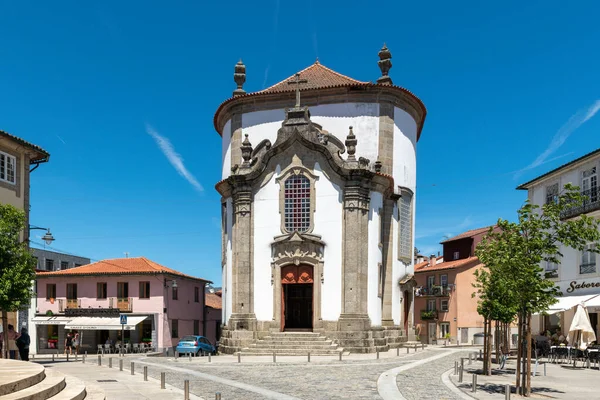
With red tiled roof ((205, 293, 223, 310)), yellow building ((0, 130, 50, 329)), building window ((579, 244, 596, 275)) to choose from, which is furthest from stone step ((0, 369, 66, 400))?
red tiled roof ((205, 293, 223, 310))

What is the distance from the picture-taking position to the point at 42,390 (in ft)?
40.4

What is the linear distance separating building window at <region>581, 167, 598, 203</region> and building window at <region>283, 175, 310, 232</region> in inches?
596

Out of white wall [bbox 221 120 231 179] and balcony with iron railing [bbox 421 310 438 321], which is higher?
white wall [bbox 221 120 231 179]

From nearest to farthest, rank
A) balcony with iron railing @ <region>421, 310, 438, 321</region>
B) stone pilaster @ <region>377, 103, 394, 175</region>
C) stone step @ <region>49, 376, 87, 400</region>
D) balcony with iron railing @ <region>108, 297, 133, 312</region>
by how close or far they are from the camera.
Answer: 1. stone step @ <region>49, 376, 87, 400</region>
2. stone pilaster @ <region>377, 103, 394, 175</region>
3. balcony with iron railing @ <region>108, 297, 133, 312</region>
4. balcony with iron railing @ <region>421, 310, 438, 321</region>

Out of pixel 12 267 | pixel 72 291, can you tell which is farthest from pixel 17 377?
pixel 72 291

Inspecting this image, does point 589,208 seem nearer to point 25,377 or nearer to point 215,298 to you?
point 25,377

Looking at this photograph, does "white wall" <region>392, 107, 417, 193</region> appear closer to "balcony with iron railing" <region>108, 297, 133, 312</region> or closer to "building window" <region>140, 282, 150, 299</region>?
"building window" <region>140, 282, 150, 299</region>

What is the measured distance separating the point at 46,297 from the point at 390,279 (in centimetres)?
2602

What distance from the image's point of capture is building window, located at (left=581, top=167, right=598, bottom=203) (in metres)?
34.5

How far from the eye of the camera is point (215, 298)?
65.2 metres

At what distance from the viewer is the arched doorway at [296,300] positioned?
113ft

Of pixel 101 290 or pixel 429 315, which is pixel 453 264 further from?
pixel 101 290

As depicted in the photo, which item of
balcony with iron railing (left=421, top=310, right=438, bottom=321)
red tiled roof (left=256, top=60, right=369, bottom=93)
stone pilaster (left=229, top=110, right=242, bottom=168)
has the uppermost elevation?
red tiled roof (left=256, top=60, right=369, bottom=93)

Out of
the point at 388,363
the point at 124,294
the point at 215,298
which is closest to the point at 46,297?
the point at 124,294
